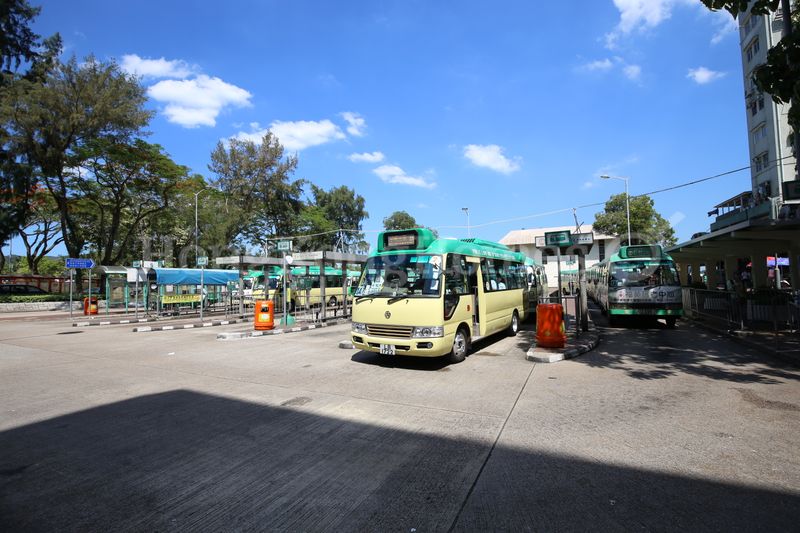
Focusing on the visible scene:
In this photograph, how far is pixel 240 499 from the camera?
128 inches

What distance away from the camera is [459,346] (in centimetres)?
876

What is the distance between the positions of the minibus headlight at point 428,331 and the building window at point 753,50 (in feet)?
125

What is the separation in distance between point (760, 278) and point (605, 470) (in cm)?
2047

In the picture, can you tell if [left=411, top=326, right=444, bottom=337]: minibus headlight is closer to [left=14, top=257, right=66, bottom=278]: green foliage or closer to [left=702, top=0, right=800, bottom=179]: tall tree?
[left=702, top=0, right=800, bottom=179]: tall tree

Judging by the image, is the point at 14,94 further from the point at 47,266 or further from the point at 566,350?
the point at 47,266

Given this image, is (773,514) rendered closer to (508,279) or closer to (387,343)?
A: (387,343)

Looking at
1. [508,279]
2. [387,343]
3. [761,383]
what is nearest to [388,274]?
[387,343]

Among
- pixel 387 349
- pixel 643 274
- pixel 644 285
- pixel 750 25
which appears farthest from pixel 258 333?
pixel 750 25

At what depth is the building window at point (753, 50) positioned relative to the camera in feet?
99.6

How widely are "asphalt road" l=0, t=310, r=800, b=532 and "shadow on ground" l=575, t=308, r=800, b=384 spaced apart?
0.10 meters

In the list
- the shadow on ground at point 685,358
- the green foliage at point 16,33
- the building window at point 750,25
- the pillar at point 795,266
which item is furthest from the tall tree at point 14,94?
the building window at point 750,25

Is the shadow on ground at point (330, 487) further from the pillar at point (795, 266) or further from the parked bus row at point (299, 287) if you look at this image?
the parked bus row at point (299, 287)

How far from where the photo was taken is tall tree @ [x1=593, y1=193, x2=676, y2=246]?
1711 inches

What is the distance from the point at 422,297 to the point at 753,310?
36.2ft
